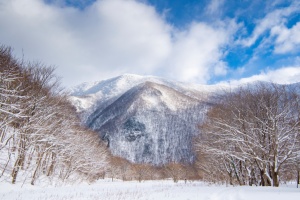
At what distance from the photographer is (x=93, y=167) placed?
4553 centimetres

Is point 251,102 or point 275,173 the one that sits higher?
point 251,102

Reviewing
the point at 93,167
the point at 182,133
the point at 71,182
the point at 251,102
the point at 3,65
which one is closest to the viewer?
the point at 3,65

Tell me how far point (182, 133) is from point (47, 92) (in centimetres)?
16573

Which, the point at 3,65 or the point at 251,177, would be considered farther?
the point at 251,177

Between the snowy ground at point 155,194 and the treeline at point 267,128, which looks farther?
the treeline at point 267,128

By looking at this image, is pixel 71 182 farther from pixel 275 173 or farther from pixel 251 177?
pixel 275 173

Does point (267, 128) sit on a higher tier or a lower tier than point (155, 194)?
higher

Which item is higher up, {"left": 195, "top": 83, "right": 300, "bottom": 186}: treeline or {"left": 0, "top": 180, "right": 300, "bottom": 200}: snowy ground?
{"left": 195, "top": 83, "right": 300, "bottom": 186}: treeline

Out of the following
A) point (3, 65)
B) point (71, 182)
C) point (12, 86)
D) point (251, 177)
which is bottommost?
point (71, 182)

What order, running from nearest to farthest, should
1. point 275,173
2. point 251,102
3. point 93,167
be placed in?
1. point 275,173
2. point 251,102
3. point 93,167

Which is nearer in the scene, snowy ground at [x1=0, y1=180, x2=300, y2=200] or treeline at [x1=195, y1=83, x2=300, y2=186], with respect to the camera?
snowy ground at [x1=0, y1=180, x2=300, y2=200]

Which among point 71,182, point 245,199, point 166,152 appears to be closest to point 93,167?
point 71,182

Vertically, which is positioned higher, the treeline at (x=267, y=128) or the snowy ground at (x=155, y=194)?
the treeline at (x=267, y=128)

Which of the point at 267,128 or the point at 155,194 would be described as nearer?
the point at 155,194
